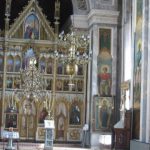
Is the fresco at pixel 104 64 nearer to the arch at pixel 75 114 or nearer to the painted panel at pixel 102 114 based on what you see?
the painted panel at pixel 102 114

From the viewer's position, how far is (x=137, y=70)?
16.8 metres

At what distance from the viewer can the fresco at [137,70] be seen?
1655 centimetres

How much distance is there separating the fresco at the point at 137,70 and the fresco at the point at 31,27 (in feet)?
24.9

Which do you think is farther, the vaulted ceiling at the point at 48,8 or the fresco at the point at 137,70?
the vaulted ceiling at the point at 48,8

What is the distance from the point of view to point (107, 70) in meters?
22.2

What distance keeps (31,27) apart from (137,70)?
27.5 feet

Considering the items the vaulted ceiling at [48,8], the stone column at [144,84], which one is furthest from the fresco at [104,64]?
the stone column at [144,84]

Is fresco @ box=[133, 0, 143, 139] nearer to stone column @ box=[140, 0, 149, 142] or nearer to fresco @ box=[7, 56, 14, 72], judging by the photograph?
stone column @ box=[140, 0, 149, 142]

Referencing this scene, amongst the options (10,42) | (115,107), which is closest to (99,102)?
(115,107)

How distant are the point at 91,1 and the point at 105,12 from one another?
903 mm

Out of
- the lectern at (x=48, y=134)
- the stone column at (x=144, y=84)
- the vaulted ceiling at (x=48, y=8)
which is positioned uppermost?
the vaulted ceiling at (x=48, y=8)

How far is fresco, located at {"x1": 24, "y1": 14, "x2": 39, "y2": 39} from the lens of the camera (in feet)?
77.0

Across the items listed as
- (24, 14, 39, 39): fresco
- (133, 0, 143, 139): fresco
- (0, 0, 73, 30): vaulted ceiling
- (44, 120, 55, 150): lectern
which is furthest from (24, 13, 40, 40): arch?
(133, 0, 143, 139): fresco

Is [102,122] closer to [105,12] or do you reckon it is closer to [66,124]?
[66,124]
